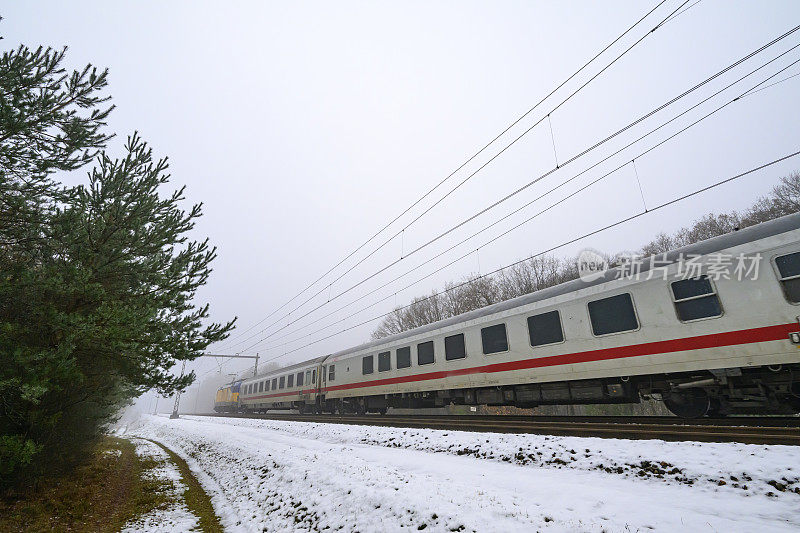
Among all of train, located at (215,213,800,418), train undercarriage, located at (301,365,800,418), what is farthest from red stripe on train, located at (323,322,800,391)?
train undercarriage, located at (301,365,800,418)

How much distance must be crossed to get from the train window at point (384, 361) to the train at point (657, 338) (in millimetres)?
2618

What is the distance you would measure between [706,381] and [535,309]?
157 inches

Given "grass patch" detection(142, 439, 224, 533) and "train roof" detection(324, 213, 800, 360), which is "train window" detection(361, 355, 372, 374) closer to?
"train roof" detection(324, 213, 800, 360)

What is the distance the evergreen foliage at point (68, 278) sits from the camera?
18.5 feet

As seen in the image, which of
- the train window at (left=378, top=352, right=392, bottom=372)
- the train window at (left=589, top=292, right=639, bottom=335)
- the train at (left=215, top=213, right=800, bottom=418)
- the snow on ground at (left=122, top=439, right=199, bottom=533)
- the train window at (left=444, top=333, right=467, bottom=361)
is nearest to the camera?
the snow on ground at (left=122, top=439, right=199, bottom=533)

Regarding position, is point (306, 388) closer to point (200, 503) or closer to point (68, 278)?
point (200, 503)

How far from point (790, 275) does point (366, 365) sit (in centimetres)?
1444

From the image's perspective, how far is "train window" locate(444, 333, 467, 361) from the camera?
12414 millimetres

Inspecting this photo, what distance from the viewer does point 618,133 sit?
27.8 feet

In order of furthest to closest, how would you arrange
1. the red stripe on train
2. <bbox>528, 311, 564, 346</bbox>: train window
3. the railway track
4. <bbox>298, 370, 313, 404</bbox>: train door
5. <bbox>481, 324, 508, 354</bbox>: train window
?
<bbox>298, 370, 313, 404</bbox>: train door < <bbox>481, 324, 508, 354</bbox>: train window < <bbox>528, 311, 564, 346</bbox>: train window < the red stripe on train < the railway track

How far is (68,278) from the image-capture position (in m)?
6.11

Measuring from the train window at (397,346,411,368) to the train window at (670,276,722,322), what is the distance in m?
9.30

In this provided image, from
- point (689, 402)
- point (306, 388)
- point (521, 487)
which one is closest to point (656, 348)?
point (689, 402)

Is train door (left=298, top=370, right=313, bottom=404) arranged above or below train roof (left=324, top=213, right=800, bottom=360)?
below
